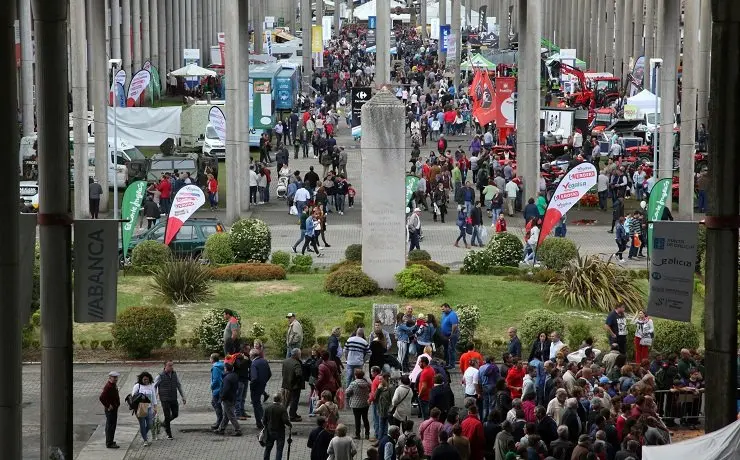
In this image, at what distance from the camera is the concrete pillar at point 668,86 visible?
45656 mm

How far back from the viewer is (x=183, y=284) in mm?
34250

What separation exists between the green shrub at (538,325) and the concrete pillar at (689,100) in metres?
14.6

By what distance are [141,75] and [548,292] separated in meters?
23.8

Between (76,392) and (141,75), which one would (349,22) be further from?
(76,392)

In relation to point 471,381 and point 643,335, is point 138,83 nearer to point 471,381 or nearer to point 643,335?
point 643,335

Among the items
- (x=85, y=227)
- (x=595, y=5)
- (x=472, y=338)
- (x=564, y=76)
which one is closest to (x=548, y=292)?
Result: (x=472, y=338)

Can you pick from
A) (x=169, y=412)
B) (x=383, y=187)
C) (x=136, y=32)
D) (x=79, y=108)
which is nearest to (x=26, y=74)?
(x=79, y=108)

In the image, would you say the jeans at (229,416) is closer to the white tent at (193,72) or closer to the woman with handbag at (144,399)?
the woman with handbag at (144,399)

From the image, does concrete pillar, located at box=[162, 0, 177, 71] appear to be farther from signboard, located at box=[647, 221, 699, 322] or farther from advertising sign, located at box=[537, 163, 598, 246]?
signboard, located at box=[647, 221, 699, 322]

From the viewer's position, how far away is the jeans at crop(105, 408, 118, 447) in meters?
25.5

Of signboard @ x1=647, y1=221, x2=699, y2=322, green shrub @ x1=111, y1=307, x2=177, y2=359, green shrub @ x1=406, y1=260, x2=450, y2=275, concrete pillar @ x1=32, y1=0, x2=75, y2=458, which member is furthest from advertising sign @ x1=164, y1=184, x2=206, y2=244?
concrete pillar @ x1=32, y1=0, x2=75, y2=458

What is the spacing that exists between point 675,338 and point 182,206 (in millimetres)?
12087

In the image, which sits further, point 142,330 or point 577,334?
point 577,334

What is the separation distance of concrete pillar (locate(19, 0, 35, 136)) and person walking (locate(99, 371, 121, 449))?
34.3 metres
